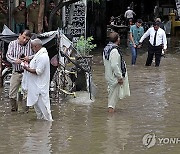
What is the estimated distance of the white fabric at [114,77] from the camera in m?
11.3

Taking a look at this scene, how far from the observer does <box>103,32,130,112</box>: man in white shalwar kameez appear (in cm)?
1131

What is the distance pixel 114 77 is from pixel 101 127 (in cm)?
143

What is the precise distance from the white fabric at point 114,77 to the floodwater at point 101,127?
1.24 feet

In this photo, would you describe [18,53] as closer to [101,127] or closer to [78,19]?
[101,127]

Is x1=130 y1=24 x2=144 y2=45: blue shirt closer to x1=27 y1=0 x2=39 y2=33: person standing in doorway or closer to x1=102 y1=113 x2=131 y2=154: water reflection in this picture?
x1=27 y1=0 x2=39 y2=33: person standing in doorway

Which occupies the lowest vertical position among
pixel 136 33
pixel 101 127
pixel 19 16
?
pixel 101 127

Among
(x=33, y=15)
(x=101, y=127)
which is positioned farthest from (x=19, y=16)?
(x=101, y=127)

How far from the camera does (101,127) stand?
33.8ft

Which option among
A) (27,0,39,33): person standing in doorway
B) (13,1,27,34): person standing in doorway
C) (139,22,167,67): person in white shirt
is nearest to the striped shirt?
(27,0,39,33): person standing in doorway

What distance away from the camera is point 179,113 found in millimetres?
11680

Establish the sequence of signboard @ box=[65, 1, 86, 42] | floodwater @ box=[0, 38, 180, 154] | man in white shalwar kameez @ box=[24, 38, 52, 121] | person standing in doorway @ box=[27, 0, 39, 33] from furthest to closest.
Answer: signboard @ box=[65, 1, 86, 42] < person standing in doorway @ box=[27, 0, 39, 33] < man in white shalwar kameez @ box=[24, 38, 52, 121] < floodwater @ box=[0, 38, 180, 154]

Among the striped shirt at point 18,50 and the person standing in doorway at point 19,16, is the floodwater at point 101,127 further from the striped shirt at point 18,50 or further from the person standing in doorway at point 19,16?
the person standing in doorway at point 19,16

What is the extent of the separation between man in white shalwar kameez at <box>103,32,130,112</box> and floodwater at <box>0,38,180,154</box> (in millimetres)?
385

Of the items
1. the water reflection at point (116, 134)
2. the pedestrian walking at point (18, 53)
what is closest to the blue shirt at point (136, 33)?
the water reflection at point (116, 134)
